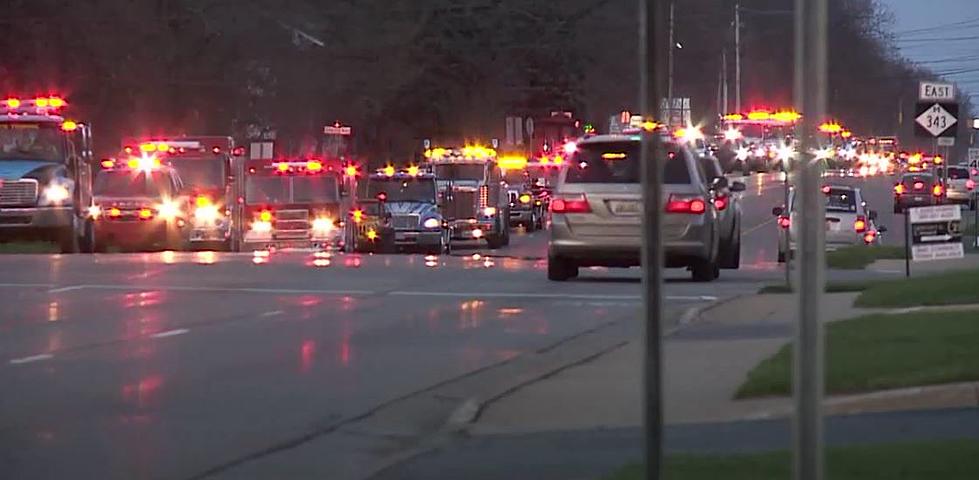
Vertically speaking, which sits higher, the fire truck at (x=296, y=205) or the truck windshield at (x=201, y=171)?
the truck windshield at (x=201, y=171)

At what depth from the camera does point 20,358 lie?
47.0 ft

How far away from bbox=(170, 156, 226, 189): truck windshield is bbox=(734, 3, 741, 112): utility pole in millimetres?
23171

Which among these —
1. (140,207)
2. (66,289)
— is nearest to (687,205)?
(66,289)

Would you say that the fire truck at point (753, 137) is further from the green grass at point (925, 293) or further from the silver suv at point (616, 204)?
the green grass at point (925, 293)

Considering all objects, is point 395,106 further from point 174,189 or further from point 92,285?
point 92,285

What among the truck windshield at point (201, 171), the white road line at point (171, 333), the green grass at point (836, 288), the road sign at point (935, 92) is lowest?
the white road line at point (171, 333)

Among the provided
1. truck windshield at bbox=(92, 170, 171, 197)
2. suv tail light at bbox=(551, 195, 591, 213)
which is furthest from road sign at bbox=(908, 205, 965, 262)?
truck windshield at bbox=(92, 170, 171, 197)

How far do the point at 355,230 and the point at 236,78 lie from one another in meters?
19.5

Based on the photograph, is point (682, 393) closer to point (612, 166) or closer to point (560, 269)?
point (612, 166)

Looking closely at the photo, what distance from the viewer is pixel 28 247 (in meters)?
33.9

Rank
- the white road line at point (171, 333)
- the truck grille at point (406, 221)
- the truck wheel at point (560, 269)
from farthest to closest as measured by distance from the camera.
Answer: the truck grille at point (406, 221), the truck wheel at point (560, 269), the white road line at point (171, 333)

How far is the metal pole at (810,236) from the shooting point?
532 centimetres

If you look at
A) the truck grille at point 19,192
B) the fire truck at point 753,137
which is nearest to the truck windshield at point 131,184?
the truck grille at point 19,192

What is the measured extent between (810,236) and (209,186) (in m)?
32.7
